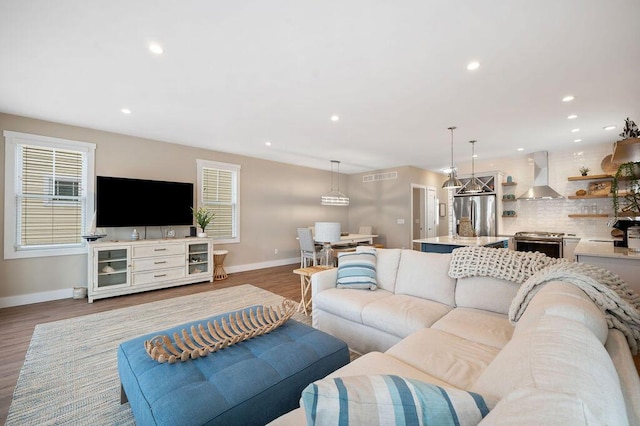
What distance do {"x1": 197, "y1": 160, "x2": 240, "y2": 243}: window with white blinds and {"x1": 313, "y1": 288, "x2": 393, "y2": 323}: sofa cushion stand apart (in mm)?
3673

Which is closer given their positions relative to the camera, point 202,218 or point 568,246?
point 568,246

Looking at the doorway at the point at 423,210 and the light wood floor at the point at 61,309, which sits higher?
the doorway at the point at 423,210

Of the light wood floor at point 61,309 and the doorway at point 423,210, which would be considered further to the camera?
the doorway at point 423,210

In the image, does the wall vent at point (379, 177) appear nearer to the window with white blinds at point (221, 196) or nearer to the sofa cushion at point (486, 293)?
the window with white blinds at point (221, 196)

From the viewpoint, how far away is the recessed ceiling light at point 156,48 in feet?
7.27

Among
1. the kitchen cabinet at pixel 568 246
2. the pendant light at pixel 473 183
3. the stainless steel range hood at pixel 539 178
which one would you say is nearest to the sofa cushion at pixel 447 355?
the pendant light at pixel 473 183

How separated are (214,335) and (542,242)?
611cm

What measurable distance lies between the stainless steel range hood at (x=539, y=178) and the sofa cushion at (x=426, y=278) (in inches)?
178

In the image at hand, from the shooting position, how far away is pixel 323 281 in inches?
111

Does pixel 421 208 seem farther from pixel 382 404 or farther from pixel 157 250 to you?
pixel 382 404

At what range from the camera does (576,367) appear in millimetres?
615

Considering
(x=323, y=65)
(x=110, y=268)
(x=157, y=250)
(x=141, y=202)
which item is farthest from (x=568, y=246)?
(x=110, y=268)

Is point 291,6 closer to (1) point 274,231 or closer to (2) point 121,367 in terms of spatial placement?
(2) point 121,367

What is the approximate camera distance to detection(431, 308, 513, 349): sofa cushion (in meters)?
1.68
